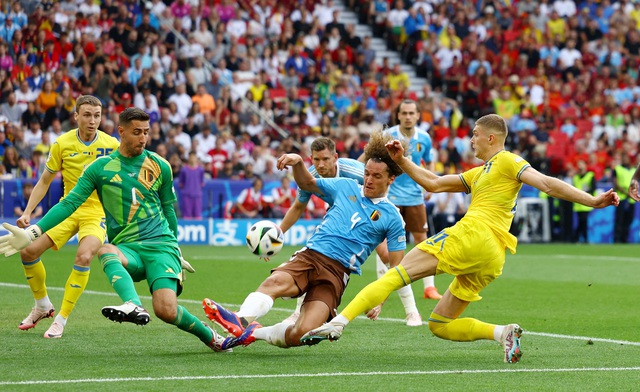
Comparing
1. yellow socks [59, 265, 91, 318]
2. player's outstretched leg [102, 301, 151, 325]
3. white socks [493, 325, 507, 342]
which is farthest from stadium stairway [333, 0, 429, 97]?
player's outstretched leg [102, 301, 151, 325]

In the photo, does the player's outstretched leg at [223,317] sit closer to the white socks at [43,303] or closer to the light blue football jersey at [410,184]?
the white socks at [43,303]

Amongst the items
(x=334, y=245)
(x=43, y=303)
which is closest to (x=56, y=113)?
(x=43, y=303)

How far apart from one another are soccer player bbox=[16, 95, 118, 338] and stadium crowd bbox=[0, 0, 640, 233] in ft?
37.6

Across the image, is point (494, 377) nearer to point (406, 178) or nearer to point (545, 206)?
point (406, 178)

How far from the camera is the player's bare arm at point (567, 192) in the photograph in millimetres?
7688

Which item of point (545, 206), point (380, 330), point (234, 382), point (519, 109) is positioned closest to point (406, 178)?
point (380, 330)

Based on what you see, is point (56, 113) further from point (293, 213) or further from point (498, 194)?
point (498, 194)

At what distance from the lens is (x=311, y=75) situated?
89.4ft

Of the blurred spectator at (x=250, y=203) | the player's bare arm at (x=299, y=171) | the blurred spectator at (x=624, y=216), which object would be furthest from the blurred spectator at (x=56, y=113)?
the player's bare arm at (x=299, y=171)

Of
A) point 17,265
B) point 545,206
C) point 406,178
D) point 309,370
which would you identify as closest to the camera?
point 309,370

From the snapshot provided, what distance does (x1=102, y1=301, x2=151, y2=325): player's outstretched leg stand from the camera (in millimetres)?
7582

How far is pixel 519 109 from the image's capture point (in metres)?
29.1

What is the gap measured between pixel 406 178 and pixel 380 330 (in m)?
2.86

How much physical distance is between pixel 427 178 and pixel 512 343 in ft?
4.77
